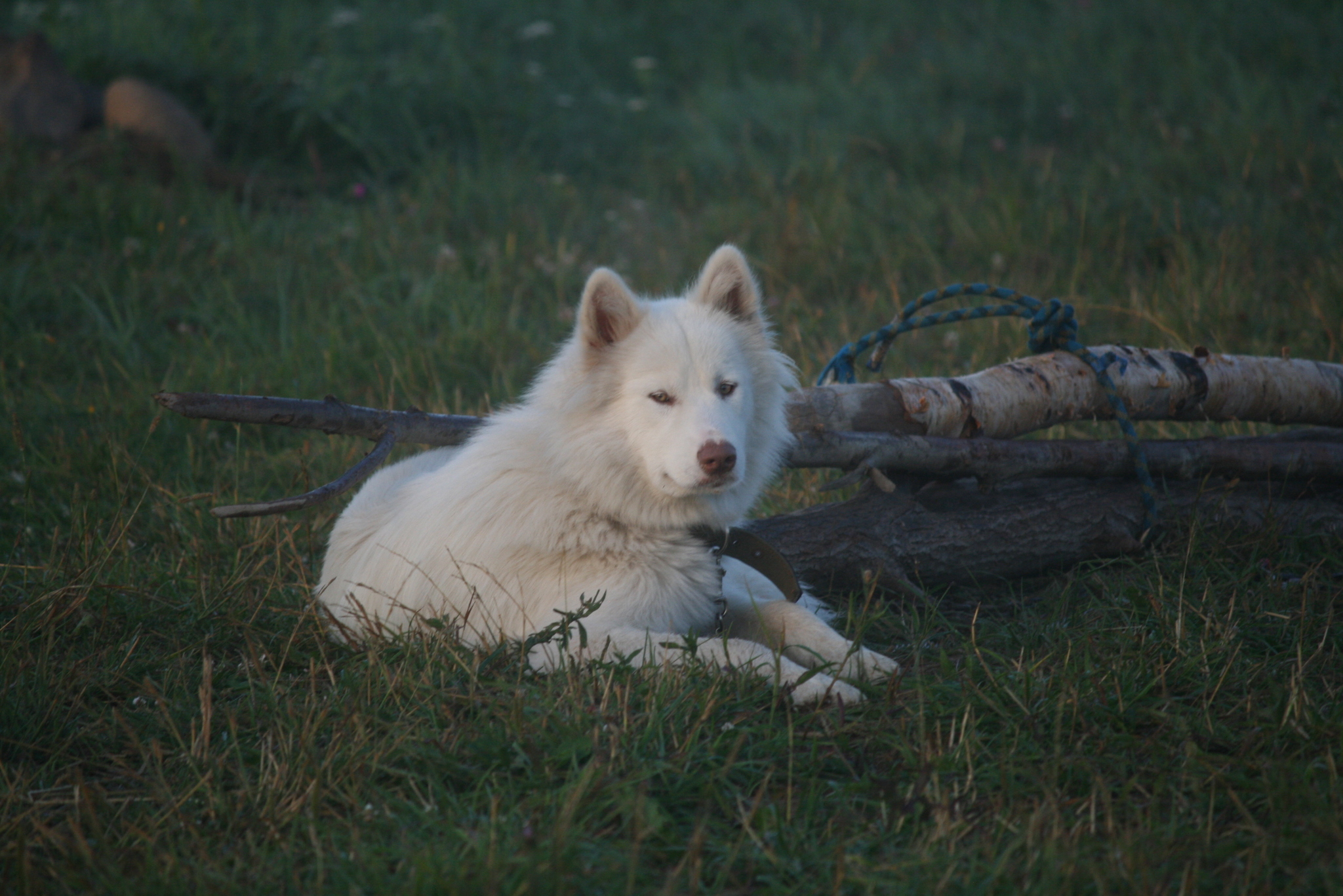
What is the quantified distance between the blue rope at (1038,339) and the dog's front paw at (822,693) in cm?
148

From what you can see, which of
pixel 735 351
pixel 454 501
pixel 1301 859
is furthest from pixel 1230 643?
pixel 454 501

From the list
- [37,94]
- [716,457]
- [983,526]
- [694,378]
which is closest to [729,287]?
[694,378]

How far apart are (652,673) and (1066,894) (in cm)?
112

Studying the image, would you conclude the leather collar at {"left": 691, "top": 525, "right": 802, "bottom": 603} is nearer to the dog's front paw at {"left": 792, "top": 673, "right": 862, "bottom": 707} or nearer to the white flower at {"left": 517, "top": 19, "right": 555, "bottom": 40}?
the dog's front paw at {"left": 792, "top": 673, "right": 862, "bottom": 707}

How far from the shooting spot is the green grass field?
219 centimetres

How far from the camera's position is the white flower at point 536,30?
32.2 ft

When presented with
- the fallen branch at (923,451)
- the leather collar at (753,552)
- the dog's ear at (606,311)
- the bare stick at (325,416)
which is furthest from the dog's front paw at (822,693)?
the bare stick at (325,416)

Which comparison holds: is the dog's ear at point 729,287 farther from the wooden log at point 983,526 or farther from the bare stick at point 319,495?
the bare stick at point 319,495

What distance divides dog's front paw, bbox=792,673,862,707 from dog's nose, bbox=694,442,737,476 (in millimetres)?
639

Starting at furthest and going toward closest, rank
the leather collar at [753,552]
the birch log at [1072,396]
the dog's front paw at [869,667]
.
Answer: the birch log at [1072,396] → the leather collar at [753,552] → the dog's front paw at [869,667]

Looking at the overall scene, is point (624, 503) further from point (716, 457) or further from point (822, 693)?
point (822, 693)

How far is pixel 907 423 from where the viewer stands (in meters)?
3.62

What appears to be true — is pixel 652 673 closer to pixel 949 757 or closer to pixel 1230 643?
pixel 949 757

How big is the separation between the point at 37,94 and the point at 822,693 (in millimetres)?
7609
